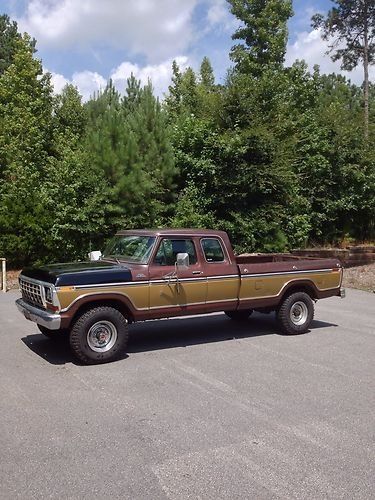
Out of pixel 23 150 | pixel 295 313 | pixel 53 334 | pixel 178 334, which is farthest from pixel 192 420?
pixel 23 150

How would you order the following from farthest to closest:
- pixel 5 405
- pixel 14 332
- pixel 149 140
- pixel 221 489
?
pixel 149 140, pixel 14 332, pixel 5 405, pixel 221 489

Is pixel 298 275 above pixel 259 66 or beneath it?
beneath

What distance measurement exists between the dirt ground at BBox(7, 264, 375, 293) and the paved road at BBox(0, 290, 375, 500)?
7.03m

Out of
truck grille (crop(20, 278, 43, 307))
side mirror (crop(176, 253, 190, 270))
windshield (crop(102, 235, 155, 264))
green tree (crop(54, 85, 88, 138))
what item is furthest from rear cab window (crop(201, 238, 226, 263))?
green tree (crop(54, 85, 88, 138))

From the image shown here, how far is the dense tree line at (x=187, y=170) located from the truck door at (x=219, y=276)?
25.5ft

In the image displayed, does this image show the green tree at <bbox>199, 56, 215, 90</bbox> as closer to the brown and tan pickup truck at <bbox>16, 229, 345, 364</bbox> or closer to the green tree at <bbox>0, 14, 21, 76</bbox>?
the green tree at <bbox>0, 14, 21, 76</bbox>

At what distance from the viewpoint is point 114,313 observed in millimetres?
7062

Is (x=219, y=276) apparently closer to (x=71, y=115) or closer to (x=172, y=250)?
Answer: (x=172, y=250)

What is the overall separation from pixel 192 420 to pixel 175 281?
2.89m

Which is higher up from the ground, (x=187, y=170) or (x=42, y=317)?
(x=187, y=170)

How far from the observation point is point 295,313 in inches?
355

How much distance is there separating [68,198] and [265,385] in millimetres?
10954

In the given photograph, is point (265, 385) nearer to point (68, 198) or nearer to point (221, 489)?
point (221, 489)

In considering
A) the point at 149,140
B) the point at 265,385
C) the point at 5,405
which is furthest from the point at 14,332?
the point at 149,140
